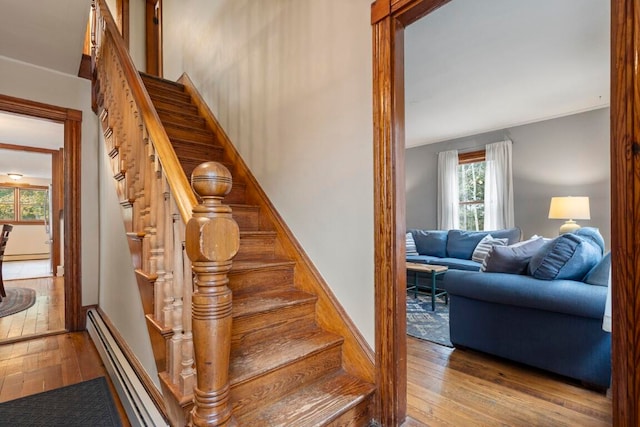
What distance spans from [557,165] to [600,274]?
3.39 metres

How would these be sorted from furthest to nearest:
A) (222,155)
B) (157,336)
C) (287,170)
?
(222,155)
(287,170)
(157,336)

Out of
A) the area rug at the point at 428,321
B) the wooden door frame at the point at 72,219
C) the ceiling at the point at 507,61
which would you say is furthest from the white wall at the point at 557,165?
the wooden door frame at the point at 72,219

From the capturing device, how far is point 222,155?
9.50 feet

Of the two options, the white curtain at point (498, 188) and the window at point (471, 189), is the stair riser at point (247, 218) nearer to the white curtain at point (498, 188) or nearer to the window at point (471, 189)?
the white curtain at point (498, 188)

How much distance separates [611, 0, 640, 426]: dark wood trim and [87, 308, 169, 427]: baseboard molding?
61.7 inches

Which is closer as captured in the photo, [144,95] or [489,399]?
[144,95]

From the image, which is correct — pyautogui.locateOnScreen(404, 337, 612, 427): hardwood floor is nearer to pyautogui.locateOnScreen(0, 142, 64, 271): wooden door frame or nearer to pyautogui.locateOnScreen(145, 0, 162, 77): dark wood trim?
pyautogui.locateOnScreen(145, 0, 162, 77): dark wood trim

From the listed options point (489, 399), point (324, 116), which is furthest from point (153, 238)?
point (489, 399)

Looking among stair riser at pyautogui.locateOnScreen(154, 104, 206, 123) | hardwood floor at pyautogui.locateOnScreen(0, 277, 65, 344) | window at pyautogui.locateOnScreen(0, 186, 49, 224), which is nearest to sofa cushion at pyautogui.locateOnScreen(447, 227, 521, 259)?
stair riser at pyautogui.locateOnScreen(154, 104, 206, 123)

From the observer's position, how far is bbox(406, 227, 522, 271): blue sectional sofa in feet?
15.3

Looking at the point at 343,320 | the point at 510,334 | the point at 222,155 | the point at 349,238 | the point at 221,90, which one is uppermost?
the point at 221,90

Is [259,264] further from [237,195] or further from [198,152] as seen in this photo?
[198,152]

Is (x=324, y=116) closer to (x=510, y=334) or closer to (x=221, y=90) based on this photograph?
(x=221, y=90)

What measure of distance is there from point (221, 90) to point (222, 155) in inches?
25.9
